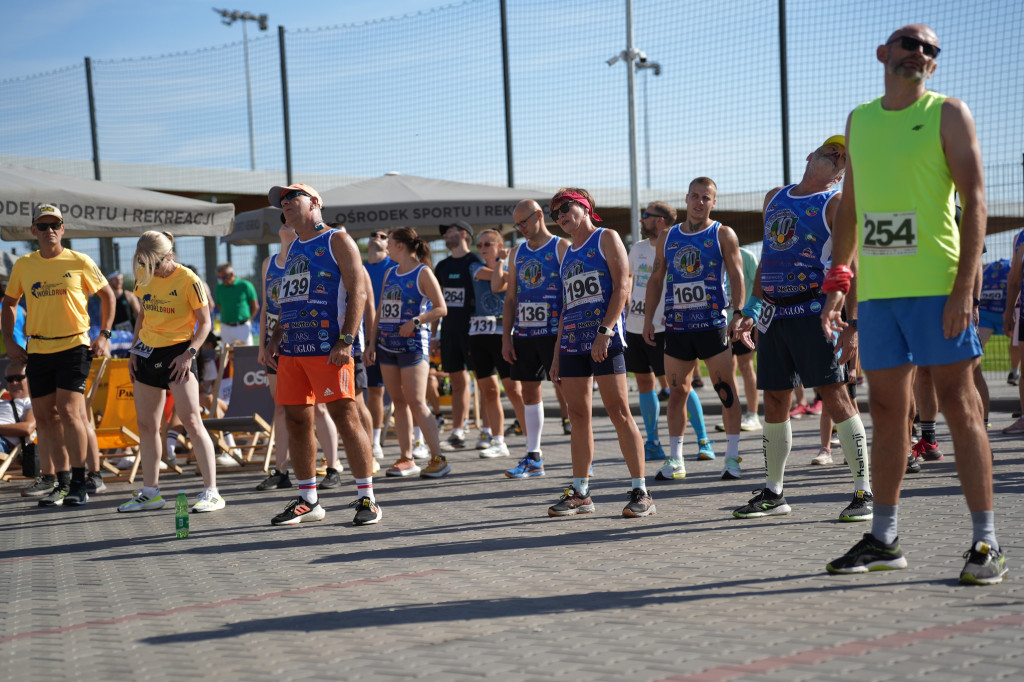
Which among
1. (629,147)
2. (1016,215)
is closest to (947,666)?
(1016,215)

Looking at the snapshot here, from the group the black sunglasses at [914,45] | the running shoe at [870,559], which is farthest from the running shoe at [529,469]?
the black sunglasses at [914,45]

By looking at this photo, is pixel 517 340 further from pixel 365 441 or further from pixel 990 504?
pixel 990 504

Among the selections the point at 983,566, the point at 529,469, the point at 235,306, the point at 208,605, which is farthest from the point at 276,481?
the point at 235,306

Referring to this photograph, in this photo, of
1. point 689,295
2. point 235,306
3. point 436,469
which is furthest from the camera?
point 235,306

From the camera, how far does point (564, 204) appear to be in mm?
6910

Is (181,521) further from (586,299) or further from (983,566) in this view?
(983,566)

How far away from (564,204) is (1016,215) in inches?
369

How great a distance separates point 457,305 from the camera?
439 inches

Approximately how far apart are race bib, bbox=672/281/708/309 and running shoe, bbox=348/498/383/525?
111 inches

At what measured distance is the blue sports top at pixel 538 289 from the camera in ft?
24.9

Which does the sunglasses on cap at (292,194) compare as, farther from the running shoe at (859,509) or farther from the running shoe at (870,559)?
the running shoe at (870,559)

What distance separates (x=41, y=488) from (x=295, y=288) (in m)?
3.86

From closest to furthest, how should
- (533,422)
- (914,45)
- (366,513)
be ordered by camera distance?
(914,45), (366,513), (533,422)

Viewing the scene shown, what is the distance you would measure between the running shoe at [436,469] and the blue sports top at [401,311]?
0.94 meters
